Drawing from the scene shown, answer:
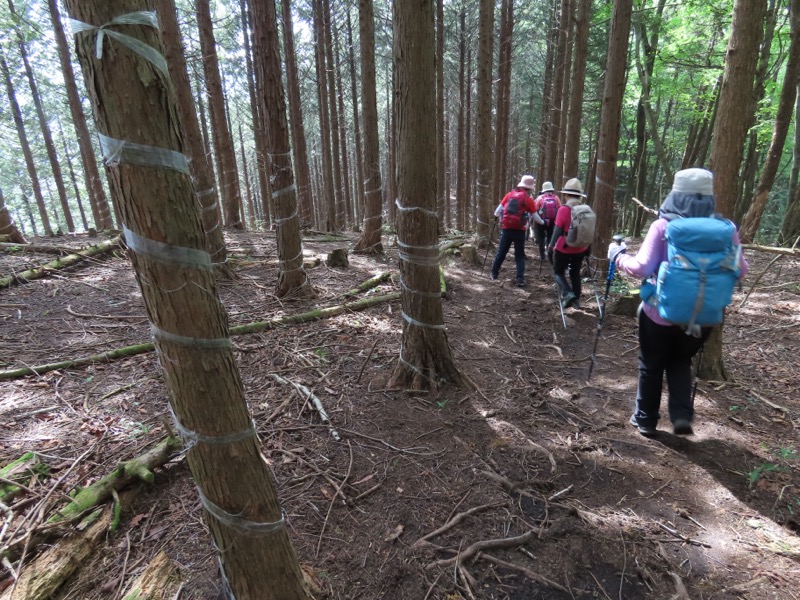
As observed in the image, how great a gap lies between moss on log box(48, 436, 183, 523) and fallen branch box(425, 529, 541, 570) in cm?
195

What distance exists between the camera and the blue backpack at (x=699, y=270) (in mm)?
2889

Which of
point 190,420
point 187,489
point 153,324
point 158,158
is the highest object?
point 158,158

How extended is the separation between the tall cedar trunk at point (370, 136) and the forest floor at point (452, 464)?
14.4 ft

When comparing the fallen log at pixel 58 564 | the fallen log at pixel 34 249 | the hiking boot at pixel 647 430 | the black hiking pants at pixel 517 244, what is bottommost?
the hiking boot at pixel 647 430

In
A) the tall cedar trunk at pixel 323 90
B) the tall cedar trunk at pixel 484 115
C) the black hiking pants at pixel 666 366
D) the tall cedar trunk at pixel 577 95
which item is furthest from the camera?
the tall cedar trunk at pixel 323 90

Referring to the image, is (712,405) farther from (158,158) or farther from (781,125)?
(781,125)

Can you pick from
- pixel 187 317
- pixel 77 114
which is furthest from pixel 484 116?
pixel 77 114

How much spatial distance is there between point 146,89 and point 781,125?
563 inches

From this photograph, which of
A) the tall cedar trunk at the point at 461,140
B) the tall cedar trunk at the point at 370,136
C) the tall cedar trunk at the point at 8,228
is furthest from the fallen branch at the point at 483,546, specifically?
the tall cedar trunk at the point at 461,140

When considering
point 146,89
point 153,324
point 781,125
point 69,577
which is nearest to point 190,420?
point 153,324

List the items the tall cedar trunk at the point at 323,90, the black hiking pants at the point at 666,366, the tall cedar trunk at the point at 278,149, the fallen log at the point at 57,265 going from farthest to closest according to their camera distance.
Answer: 1. the tall cedar trunk at the point at 323,90
2. the fallen log at the point at 57,265
3. the tall cedar trunk at the point at 278,149
4. the black hiking pants at the point at 666,366

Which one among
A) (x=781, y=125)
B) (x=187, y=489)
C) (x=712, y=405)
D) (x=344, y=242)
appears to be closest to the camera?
(x=187, y=489)

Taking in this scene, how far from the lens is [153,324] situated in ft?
5.25

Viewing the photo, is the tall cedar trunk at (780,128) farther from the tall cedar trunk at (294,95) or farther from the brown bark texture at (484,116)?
the tall cedar trunk at (294,95)
